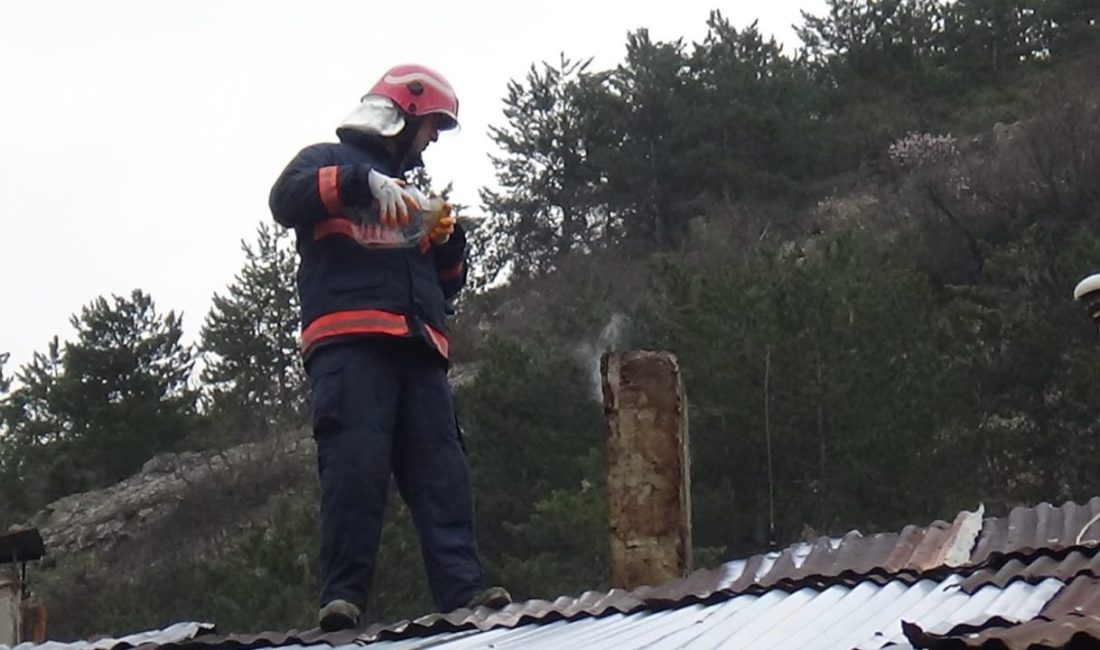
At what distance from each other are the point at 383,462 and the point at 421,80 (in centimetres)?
128

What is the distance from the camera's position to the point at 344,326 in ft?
18.9

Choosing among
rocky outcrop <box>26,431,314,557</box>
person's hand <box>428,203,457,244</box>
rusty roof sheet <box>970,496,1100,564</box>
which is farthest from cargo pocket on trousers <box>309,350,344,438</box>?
rocky outcrop <box>26,431,314,557</box>

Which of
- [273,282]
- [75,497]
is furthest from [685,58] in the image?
[75,497]

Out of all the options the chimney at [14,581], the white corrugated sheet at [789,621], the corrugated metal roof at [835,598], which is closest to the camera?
the white corrugated sheet at [789,621]

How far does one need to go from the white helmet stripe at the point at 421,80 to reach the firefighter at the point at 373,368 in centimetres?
3

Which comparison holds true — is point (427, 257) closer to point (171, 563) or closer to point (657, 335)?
point (657, 335)

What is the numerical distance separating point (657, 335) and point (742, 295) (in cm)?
190

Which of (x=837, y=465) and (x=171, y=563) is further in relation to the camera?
(x=171, y=563)

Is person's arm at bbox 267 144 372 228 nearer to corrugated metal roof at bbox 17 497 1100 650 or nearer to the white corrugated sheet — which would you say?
corrugated metal roof at bbox 17 497 1100 650

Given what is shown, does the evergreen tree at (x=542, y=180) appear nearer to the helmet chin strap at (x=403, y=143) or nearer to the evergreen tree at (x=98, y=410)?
the evergreen tree at (x=98, y=410)

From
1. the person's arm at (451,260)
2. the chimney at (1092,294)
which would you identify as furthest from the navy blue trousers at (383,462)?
the chimney at (1092,294)

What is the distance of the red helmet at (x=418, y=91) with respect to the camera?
6.14m

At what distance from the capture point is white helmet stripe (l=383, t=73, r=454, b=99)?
20.3 feet

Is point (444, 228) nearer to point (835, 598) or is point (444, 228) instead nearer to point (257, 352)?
point (835, 598)
